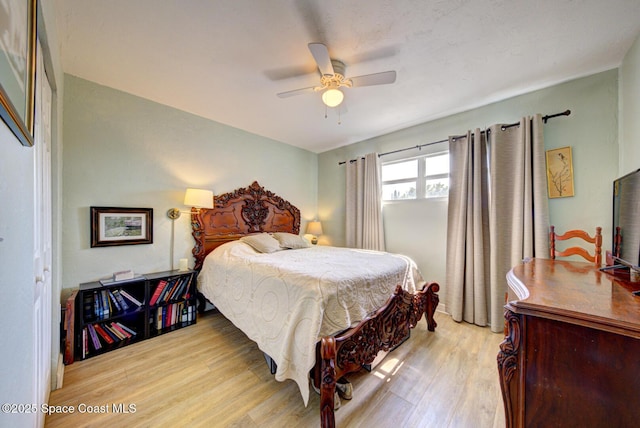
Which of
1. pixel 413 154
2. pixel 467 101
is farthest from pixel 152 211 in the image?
pixel 467 101

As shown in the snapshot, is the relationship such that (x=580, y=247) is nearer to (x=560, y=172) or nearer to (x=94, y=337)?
(x=560, y=172)

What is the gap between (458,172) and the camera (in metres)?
2.73

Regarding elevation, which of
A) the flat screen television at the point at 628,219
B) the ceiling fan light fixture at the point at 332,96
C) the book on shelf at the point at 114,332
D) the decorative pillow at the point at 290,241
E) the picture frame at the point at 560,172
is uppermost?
the ceiling fan light fixture at the point at 332,96

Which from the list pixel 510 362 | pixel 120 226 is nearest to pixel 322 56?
pixel 510 362

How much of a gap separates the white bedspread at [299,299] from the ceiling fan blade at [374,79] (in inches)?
61.2

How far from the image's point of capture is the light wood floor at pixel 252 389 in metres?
1.38

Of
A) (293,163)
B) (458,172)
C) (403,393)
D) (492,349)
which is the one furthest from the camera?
(293,163)

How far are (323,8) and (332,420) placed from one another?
2502 millimetres

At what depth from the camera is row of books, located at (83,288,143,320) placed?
2055 mm

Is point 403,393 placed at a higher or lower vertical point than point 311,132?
lower

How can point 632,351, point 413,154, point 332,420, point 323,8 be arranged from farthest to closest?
point 413,154
point 323,8
point 332,420
point 632,351

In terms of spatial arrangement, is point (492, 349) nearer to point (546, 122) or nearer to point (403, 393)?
point (403, 393)

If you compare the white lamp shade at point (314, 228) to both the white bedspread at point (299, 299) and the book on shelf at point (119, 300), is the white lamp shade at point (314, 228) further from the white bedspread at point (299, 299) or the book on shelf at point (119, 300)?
the book on shelf at point (119, 300)

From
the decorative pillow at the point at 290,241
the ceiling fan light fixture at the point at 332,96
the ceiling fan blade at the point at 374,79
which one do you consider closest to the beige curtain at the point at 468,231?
the ceiling fan blade at the point at 374,79
